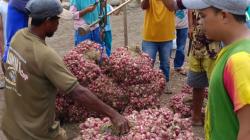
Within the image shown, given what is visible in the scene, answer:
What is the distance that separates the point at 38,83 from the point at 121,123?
2.28ft

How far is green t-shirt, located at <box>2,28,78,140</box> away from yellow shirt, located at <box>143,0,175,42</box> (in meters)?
3.22

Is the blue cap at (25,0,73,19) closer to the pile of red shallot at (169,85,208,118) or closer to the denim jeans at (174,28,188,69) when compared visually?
the pile of red shallot at (169,85,208,118)

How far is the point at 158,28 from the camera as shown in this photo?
661 cm

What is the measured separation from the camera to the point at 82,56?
219 inches

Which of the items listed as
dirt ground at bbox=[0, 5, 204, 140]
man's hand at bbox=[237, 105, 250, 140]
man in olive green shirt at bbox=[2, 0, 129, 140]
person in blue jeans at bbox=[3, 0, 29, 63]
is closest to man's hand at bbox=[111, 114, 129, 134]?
man in olive green shirt at bbox=[2, 0, 129, 140]

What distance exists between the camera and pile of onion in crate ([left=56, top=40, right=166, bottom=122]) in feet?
17.9

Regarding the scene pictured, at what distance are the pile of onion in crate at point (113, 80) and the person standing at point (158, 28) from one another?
40.0 inches

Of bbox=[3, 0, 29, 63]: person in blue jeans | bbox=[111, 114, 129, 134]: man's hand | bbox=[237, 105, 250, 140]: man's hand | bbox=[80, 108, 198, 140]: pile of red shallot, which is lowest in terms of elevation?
bbox=[80, 108, 198, 140]: pile of red shallot

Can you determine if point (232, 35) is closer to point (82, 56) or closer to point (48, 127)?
point (48, 127)

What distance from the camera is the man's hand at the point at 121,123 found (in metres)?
3.49

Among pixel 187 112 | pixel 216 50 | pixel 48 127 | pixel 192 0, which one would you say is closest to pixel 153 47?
pixel 187 112

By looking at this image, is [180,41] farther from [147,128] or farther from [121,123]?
[121,123]

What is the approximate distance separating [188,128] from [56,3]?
4.87ft

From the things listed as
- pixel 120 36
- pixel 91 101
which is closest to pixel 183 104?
pixel 91 101
